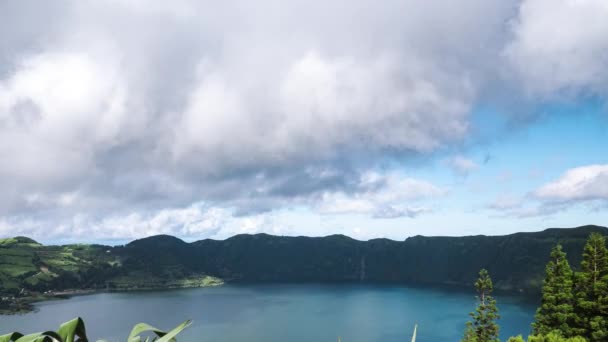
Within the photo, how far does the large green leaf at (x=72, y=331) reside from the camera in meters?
3.34

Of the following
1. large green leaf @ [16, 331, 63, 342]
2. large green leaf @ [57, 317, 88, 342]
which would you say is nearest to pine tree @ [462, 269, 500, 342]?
large green leaf @ [57, 317, 88, 342]

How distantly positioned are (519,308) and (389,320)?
7061 cm

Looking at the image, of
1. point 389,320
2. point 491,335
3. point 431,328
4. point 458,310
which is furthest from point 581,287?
point 458,310

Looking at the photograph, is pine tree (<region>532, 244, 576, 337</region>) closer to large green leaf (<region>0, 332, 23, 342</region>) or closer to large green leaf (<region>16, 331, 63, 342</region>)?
large green leaf (<region>16, 331, 63, 342</region>)

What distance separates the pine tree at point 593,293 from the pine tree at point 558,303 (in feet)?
3.41

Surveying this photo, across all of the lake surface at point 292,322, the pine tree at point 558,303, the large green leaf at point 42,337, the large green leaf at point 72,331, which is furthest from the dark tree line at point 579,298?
the lake surface at point 292,322

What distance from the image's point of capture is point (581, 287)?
49594 millimetres

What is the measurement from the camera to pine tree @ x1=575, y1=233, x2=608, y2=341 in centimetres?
4416

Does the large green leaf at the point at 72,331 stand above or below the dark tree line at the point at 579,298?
above

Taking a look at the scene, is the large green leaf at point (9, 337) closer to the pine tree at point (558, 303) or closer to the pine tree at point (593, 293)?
the pine tree at point (593, 293)

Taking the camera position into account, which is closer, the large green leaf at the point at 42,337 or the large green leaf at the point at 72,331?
the large green leaf at the point at 42,337

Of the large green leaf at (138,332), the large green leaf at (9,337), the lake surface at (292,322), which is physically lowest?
the lake surface at (292,322)

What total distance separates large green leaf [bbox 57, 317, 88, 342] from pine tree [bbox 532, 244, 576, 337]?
5630cm

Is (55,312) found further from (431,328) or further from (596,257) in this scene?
(596,257)
